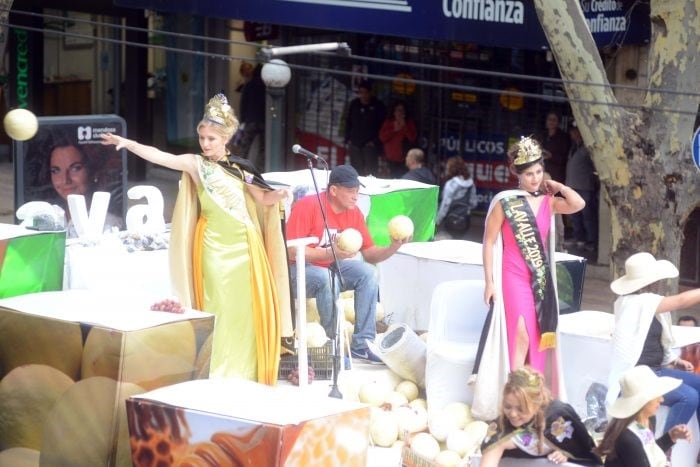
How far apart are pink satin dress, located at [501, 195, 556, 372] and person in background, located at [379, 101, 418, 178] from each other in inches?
335

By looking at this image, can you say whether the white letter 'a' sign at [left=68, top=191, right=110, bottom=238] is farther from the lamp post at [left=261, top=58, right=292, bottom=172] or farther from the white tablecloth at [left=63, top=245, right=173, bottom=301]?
the lamp post at [left=261, top=58, right=292, bottom=172]

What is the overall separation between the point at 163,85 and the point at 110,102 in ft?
3.24

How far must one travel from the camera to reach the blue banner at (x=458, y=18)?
12.5 metres

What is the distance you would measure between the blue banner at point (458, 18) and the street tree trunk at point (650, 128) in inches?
141

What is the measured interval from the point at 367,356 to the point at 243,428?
272 centimetres

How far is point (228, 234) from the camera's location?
22.3ft

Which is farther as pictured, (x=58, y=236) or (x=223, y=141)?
(x=58, y=236)

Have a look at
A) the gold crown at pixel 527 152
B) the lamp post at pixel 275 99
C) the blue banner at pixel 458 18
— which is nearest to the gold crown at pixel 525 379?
the gold crown at pixel 527 152

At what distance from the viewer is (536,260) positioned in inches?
265

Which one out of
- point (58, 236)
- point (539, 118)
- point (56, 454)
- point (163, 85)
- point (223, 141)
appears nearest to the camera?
point (56, 454)

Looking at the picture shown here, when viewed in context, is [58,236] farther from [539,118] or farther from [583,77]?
[539,118]

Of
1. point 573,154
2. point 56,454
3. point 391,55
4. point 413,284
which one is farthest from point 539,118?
point 56,454

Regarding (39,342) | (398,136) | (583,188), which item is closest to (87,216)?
(39,342)

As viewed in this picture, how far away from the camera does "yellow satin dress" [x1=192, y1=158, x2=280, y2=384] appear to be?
6.77 metres
